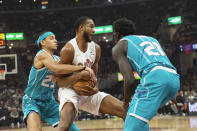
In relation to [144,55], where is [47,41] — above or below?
above

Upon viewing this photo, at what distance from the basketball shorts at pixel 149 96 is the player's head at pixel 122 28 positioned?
1.93ft

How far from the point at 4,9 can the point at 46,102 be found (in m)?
27.2

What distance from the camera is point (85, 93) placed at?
4348 mm

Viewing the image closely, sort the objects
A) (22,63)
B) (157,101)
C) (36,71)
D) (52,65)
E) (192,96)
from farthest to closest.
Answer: (22,63) → (192,96) → (36,71) → (52,65) → (157,101)

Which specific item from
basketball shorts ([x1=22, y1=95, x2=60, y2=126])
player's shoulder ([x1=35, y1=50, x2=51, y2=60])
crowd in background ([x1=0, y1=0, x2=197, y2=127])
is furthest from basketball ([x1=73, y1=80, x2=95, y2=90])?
crowd in background ([x1=0, y1=0, x2=197, y2=127])

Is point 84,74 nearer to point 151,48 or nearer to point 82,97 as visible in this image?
point 82,97

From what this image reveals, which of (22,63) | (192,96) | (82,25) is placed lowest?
(192,96)

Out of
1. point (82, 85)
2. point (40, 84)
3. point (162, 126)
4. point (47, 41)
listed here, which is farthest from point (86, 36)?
point (162, 126)

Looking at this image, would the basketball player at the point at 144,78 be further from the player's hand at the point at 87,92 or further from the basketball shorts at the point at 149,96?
the player's hand at the point at 87,92

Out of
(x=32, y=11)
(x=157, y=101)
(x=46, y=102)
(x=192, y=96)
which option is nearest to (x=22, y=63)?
(x=32, y=11)

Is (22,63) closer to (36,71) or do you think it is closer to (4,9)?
(4,9)

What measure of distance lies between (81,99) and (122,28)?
4.45ft

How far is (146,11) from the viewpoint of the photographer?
30.8 meters

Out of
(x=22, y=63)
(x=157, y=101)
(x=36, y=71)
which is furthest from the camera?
(x=22, y=63)
